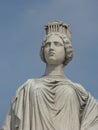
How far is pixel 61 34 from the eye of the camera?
1802cm

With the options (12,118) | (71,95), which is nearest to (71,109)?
(71,95)

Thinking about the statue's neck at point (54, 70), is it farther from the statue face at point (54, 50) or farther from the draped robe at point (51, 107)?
the draped robe at point (51, 107)

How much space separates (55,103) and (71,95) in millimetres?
466

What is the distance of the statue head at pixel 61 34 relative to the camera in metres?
17.9

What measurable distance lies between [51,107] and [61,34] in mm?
2064

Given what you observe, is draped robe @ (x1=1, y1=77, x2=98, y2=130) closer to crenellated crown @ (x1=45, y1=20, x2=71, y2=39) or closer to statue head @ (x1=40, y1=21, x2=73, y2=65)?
statue head @ (x1=40, y1=21, x2=73, y2=65)

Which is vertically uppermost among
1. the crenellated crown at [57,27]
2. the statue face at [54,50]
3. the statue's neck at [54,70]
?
the crenellated crown at [57,27]

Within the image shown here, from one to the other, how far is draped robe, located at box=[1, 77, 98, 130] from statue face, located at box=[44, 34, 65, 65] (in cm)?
50

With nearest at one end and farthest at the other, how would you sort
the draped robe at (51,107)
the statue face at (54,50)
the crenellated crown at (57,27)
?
1. the draped robe at (51,107)
2. the statue face at (54,50)
3. the crenellated crown at (57,27)

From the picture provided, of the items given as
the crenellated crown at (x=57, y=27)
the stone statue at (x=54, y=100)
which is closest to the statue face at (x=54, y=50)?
the stone statue at (x=54, y=100)

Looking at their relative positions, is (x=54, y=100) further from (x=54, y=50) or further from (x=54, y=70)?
(x=54, y=50)

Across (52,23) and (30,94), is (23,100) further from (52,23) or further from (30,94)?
(52,23)

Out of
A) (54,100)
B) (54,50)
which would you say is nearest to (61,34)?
(54,50)

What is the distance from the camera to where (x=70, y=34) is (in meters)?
18.3
